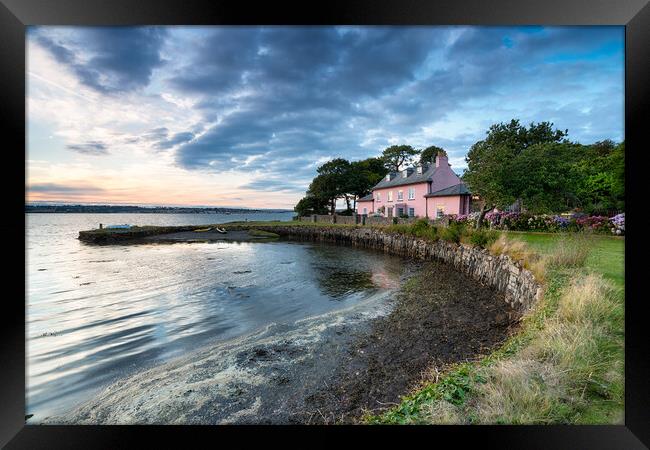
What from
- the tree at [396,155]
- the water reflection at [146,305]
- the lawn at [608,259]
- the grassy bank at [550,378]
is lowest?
the water reflection at [146,305]

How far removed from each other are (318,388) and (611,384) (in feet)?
8.66

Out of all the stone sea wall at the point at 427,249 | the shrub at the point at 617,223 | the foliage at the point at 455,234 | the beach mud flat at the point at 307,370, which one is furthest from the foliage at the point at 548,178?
the beach mud flat at the point at 307,370

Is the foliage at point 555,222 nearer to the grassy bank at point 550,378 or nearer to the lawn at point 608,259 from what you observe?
the lawn at point 608,259

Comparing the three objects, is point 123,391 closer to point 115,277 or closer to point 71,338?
point 71,338

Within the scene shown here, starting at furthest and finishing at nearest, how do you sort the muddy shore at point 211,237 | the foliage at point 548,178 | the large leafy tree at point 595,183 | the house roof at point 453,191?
the muddy shore at point 211,237
the house roof at point 453,191
the foliage at point 548,178
the large leafy tree at point 595,183

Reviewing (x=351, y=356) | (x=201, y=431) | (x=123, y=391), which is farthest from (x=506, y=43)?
(x=123, y=391)

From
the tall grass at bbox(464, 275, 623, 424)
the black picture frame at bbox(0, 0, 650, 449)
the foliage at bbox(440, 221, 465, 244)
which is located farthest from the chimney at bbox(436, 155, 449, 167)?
the black picture frame at bbox(0, 0, 650, 449)

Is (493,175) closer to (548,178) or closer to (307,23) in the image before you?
(548,178)

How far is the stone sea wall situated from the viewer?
205 inches

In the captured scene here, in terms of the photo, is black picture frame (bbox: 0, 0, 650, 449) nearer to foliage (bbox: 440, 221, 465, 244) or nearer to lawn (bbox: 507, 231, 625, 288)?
lawn (bbox: 507, 231, 625, 288)

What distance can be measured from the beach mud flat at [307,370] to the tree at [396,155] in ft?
97.4

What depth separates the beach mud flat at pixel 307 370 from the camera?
2.80 m

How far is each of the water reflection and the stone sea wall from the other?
2270 millimetres

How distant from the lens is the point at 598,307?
2947mm
